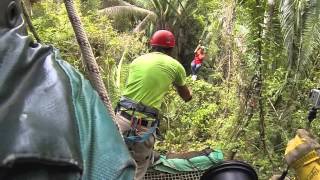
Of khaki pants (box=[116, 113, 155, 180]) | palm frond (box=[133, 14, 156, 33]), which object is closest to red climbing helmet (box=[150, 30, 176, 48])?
khaki pants (box=[116, 113, 155, 180])

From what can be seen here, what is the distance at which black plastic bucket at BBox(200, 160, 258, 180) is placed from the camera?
3.48 m

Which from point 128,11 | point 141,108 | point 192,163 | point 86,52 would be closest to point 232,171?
point 192,163

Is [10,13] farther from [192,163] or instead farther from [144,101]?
[144,101]

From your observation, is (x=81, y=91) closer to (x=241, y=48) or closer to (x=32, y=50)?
(x=32, y=50)

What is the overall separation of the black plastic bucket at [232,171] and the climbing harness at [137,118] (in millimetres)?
1320

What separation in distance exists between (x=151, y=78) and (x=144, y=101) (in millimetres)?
240

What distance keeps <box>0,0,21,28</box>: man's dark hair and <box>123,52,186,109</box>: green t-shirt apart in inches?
153

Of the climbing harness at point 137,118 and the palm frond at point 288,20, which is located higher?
the palm frond at point 288,20

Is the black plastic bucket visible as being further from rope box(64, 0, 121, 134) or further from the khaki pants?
rope box(64, 0, 121, 134)

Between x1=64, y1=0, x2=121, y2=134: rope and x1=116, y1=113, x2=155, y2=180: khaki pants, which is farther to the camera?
x1=116, y1=113, x2=155, y2=180: khaki pants

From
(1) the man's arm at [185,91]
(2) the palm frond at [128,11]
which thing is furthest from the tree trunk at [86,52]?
(2) the palm frond at [128,11]

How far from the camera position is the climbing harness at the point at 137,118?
4.81m

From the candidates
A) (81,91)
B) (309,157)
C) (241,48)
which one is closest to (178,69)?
(241,48)

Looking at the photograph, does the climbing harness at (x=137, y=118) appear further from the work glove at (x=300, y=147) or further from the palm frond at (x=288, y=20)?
the palm frond at (x=288, y=20)
